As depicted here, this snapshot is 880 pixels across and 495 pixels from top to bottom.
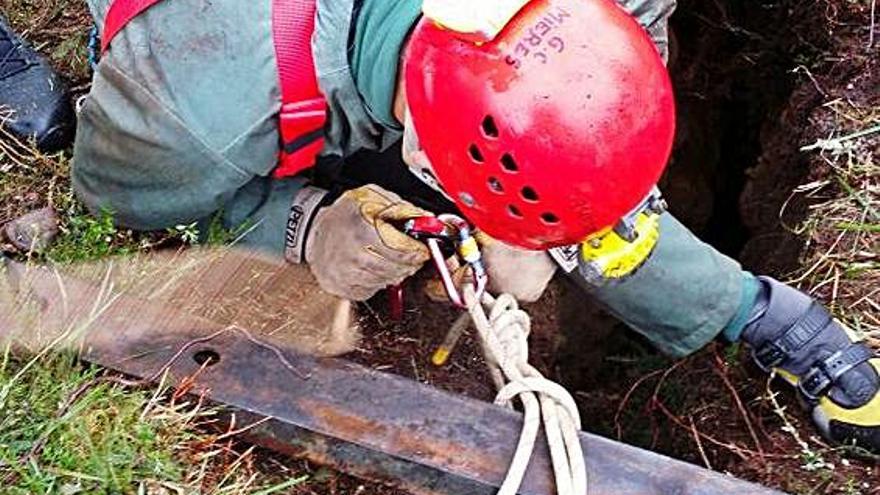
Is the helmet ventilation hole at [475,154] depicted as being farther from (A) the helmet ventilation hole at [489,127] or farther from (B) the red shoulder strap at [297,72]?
(B) the red shoulder strap at [297,72]

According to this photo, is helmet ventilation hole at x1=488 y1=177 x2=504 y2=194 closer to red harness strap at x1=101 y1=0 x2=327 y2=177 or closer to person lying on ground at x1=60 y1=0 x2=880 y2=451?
person lying on ground at x1=60 y1=0 x2=880 y2=451

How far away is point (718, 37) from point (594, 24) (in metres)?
2.31

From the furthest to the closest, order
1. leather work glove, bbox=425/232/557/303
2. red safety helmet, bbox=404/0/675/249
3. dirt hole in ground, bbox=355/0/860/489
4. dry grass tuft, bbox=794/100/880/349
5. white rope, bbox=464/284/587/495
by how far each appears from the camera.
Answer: dry grass tuft, bbox=794/100/880/349 < dirt hole in ground, bbox=355/0/860/489 < leather work glove, bbox=425/232/557/303 < white rope, bbox=464/284/587/495 < red safety helmet, bbox=404/0/675/249

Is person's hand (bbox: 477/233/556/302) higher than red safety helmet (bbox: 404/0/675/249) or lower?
lower

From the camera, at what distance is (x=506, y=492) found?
7.38 ft

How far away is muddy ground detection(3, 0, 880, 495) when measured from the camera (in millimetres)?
2914

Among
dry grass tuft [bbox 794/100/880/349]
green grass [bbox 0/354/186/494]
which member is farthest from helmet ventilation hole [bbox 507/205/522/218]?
dry grass tuft [bbox 794/100/880/349]

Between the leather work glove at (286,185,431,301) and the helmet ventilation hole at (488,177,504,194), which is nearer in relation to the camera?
the helmet ventilation hole at (488,177,504,194)

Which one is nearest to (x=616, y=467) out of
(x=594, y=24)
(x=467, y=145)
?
(x=467, y=145)

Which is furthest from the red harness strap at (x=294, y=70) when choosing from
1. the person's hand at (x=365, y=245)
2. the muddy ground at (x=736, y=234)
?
the muddy ground at (x=736, y=234)

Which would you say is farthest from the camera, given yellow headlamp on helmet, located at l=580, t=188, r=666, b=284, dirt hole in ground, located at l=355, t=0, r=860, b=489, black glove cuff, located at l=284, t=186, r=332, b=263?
dirt hole in ground, located at l=355, t=0, r=860, b=489

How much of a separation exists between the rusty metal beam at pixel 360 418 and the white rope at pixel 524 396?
43 millimetres

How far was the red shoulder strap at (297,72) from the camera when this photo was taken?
8.30 ft

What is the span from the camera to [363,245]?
8.48 ft
